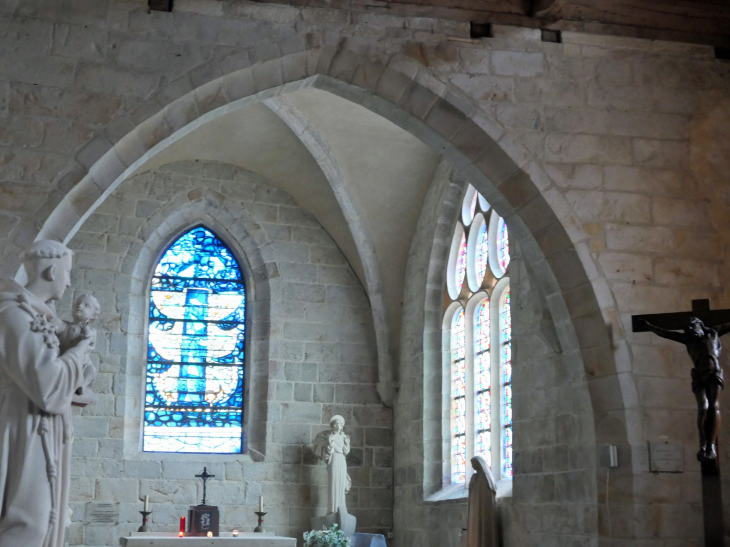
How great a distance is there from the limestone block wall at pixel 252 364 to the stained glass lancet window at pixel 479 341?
1412 millimetres

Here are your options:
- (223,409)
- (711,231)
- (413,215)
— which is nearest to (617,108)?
(711,231)

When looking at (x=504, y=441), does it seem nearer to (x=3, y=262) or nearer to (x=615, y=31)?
(x=615, y=31)

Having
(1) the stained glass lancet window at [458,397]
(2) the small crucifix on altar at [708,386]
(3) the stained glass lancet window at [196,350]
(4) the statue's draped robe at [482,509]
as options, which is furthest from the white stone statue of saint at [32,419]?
(3) the stained glass lancet window at [196,350]

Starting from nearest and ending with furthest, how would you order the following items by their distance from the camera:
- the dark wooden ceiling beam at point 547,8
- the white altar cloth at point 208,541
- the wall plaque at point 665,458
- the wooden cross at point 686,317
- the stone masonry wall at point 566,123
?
the wooden cross at point 686,317 → the stone masonry wall at point 566,123 → the wall plaque at point 665,458 → the dark wooden ceiling beam at point 547,8 → the white altar cloth at point 208,541

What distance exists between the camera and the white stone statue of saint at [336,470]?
31.9ft

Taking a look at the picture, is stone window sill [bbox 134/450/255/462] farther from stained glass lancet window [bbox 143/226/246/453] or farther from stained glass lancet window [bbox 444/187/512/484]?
stained glass lancet window [bbox 444/187/512/484]

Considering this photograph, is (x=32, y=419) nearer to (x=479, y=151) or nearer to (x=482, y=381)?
(x=479, y=151)

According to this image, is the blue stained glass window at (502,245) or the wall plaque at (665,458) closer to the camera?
the wall plaque at (665,458)

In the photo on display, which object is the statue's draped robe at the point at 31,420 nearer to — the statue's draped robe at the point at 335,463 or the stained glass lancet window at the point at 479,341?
the stained glass lancet window at the point at 479,341

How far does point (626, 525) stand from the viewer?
5973 millimetres

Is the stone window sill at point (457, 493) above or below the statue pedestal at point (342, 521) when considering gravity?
above

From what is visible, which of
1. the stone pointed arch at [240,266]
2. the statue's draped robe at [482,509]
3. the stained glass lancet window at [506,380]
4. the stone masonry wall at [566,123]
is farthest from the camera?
the stone pointed arch at [240,266]

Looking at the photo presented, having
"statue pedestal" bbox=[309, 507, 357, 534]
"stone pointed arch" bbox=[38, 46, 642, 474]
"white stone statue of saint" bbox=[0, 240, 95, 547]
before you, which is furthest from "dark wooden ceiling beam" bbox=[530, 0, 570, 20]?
"statue pedestal" bbox=[309, 507, 357, 534]

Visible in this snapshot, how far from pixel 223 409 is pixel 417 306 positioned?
2.35 metres
